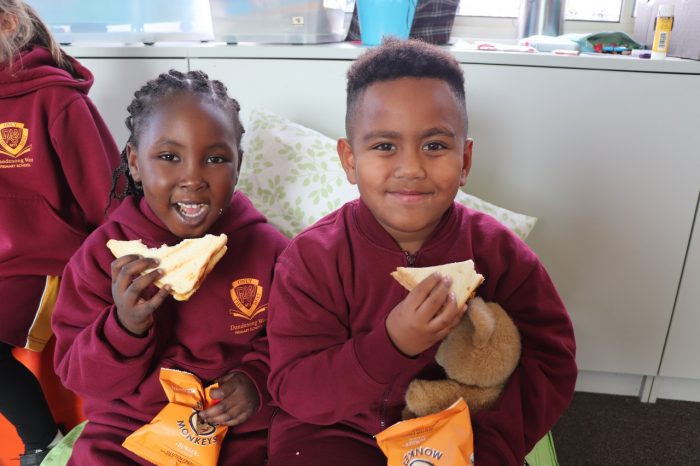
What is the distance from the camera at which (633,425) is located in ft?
5.33

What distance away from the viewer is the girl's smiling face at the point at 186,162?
100 centimetres

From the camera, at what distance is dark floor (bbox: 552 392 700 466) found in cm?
150

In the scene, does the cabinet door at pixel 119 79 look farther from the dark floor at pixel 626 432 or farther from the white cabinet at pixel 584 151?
the dark floor at pixel 626 432

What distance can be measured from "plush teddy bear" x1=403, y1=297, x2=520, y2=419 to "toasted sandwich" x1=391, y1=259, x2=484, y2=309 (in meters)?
0.06

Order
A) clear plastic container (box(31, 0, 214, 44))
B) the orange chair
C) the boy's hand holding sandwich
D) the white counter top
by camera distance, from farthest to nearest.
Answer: clear plastic container (box(31, 0, 214, 44)), the white counter top, the orange chair, the boy's hand holding sandwich

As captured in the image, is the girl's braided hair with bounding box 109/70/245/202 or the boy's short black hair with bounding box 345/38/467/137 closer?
the boy's short black hair with bounding box 345/38/467/137

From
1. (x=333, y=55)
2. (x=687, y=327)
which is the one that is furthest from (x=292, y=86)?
(x=687, y=327)

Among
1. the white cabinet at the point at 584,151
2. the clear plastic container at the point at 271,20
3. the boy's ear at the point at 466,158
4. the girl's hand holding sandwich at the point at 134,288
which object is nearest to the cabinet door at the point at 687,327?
the white cabinet at the point at 584,151

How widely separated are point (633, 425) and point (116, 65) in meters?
1.72

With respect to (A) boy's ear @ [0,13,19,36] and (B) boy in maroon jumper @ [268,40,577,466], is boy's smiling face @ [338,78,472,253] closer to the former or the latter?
(B) boy in maroon jumper @ [268,40,577,466]

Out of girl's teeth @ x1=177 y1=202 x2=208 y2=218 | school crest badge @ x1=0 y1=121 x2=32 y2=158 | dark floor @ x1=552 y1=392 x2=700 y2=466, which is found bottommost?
dark floor @ x1=552 y1=392 x2=700 y2=466

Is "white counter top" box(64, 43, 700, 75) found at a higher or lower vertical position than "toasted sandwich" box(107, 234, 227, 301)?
higher

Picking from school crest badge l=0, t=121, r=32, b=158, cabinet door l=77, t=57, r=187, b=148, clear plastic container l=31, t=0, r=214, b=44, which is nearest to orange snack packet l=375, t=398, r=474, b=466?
school crest badge l=0, t=121, r=32, b=158

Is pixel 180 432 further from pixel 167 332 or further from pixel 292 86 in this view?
pixel 292 86
